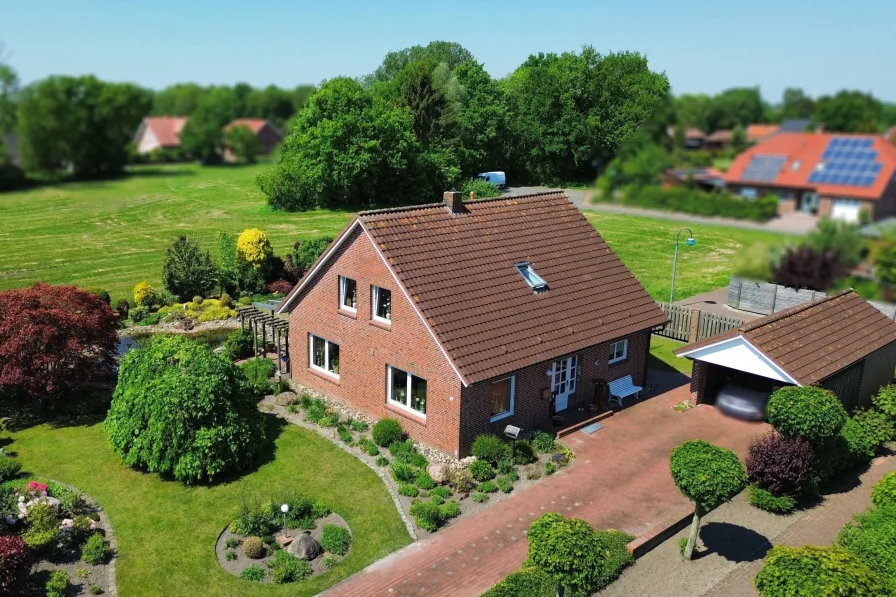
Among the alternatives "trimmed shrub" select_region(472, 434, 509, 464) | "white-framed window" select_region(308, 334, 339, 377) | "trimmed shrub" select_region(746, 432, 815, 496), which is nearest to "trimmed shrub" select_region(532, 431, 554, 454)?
"trimmed shrub" select_region(472, 434, 509, 464)

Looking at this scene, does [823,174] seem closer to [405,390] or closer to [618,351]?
[405,390]

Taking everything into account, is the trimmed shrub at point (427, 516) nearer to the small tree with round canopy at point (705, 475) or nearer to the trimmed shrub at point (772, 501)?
the small tree with round canopy at point (705, 475)

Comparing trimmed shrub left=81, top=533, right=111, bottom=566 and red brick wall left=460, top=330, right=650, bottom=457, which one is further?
red brick wall left=460, top=330, right=650, bottom=457

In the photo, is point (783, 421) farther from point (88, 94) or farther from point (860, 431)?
point (88, 94)

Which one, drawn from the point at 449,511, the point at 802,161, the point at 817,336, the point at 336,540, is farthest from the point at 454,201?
the point at 802,161

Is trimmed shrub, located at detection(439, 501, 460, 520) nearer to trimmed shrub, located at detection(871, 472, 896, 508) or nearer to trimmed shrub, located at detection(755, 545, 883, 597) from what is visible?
trimmed shrub, located at detection(755, 545, 883, 597)

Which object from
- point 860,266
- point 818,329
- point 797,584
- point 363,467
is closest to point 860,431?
point 818,329
